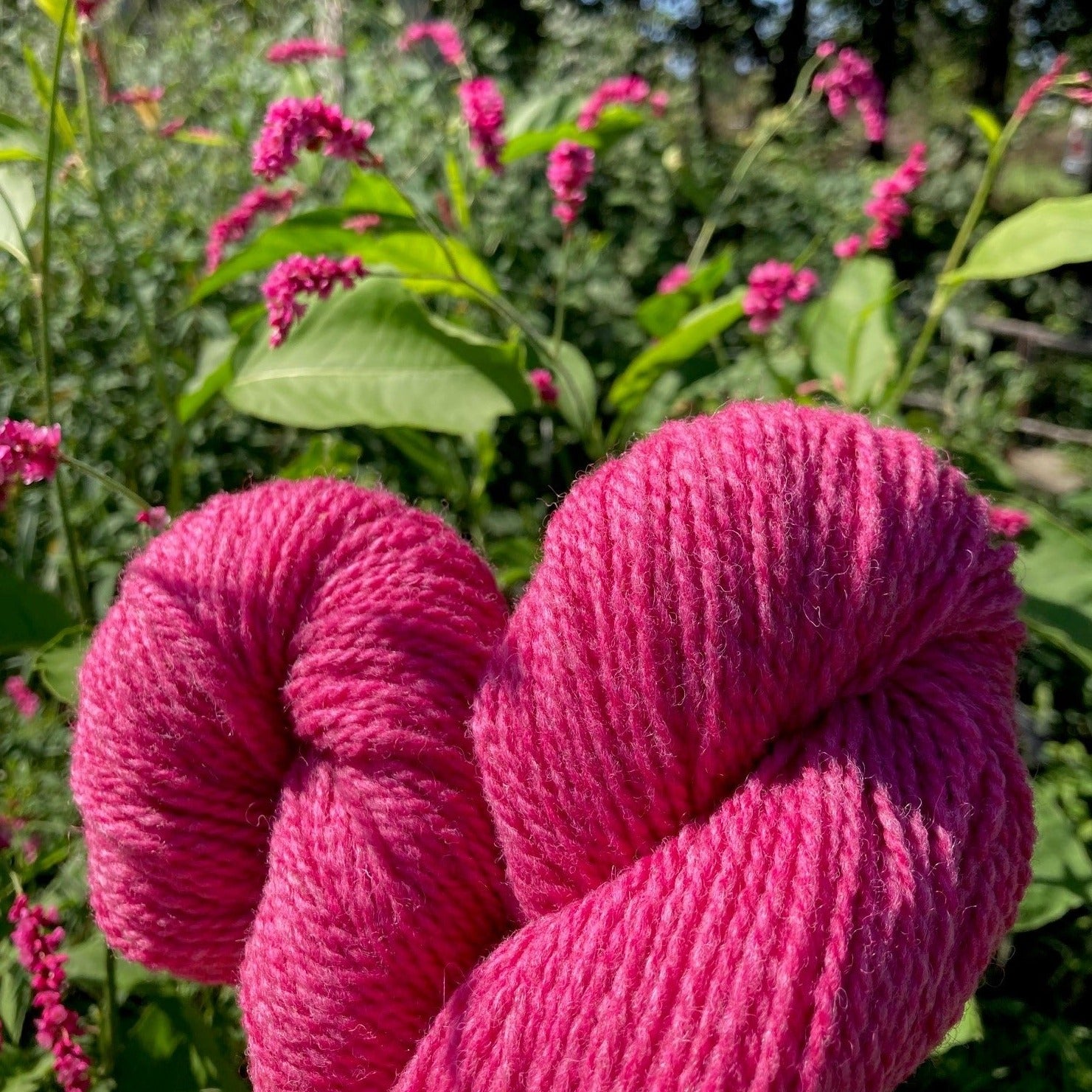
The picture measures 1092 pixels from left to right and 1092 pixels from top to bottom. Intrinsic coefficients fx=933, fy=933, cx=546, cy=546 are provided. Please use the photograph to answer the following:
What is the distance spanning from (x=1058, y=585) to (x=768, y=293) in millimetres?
359

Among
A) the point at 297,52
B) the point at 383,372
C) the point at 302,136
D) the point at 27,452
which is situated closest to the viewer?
the point at 27,452

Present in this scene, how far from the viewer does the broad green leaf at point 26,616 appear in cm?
69

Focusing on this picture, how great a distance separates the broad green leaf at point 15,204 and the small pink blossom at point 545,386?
1.45 feet

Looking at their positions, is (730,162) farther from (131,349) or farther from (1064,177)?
(1064,177)

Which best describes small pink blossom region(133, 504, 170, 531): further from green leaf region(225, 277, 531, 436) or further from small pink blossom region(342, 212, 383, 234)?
small pink blossom region(342, 212, 383, 234)

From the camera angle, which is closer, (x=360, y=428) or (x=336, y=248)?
(x=336, y=248)

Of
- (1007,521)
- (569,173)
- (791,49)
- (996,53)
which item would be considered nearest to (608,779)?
(1007,521)

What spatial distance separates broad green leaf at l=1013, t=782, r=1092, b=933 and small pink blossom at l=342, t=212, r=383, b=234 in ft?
2.28

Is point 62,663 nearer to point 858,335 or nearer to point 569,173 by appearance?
point 569,173

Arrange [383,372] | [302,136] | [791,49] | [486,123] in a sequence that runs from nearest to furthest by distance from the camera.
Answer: [302,136] → [383,372] → [486,123] → [791,49]

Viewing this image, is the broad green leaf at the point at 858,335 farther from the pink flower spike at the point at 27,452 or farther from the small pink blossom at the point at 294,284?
the pink flower spike at the point at 27,452

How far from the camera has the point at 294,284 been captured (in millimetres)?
611

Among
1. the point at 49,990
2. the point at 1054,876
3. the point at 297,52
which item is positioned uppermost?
the point at 297,52

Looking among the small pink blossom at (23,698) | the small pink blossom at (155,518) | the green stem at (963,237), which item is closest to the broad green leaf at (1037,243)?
the green stem at (963,237)
